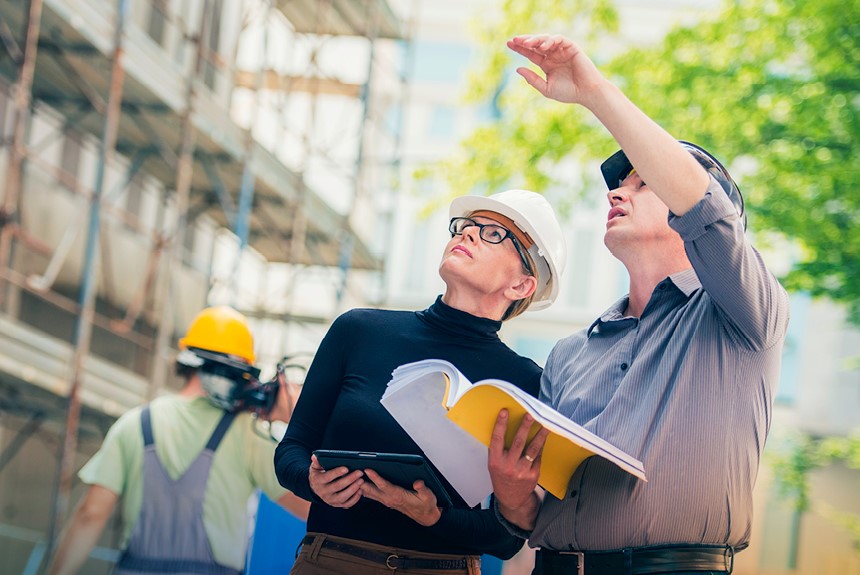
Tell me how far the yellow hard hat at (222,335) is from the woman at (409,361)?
2.24 meters

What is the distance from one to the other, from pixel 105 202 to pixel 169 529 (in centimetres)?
688

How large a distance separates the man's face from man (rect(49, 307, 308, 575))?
207 centimetres

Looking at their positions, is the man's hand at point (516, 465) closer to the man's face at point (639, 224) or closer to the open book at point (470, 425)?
the open book at point (470, 425)

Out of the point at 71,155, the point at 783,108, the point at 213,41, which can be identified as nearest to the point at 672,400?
the point at 783,108

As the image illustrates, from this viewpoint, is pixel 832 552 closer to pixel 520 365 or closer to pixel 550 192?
pixel 550 192

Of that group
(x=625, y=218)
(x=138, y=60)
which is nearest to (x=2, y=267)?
(x=138, y=60)

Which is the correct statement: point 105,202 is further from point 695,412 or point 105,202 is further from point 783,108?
point 695,412

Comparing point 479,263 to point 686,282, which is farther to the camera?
point 479,263

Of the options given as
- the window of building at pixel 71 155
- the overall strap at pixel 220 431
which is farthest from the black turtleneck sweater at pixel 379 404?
the window of building at pixel 71 155

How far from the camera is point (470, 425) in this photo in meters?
2.38

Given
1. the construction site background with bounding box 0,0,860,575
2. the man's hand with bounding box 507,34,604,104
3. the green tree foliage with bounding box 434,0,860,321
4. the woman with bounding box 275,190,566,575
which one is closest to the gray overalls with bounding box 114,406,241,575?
the woman with bounding box 275,190,566,575

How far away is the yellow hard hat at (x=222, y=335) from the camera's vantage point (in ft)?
17.7

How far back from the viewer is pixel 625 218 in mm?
2775

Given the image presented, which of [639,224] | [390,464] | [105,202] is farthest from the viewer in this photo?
[105,202]
